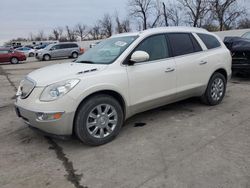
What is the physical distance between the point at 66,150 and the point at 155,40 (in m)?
2.37

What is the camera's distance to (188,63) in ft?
15.3

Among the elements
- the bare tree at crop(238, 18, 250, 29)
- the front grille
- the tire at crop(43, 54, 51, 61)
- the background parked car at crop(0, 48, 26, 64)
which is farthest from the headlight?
the bare tree at crop(238, 18, 250, 29)

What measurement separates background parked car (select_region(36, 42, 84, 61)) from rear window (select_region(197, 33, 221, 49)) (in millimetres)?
22756

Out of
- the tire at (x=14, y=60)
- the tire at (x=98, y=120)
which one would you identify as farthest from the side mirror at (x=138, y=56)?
the tire at (x=14, y=60)

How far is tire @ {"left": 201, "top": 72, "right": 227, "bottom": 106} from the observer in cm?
521

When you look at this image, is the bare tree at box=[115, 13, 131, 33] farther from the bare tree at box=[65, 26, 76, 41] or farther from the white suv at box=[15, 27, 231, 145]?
the white suv at box=[15, 27, 231, 145]

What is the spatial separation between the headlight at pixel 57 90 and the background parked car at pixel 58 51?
23688mm

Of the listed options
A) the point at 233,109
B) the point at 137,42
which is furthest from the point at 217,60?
the point at 137,42

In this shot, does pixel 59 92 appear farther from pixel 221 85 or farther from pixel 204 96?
pixel 221 85

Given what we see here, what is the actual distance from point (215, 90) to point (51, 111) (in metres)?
3.56

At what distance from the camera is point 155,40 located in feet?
14.5

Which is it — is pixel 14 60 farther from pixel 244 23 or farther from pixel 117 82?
pixel 244 23

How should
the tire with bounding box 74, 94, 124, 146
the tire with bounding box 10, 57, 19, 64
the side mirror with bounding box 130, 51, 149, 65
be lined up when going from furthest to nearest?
1. the tire with bounding box 10, 57, 19, 64
2. the side mirror with bounding box 130, 51, 149, 65
3. the tire with bounding box 74, 94, 124, 146

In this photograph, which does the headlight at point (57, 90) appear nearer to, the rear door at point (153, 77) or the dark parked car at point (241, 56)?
the rear door at point (153, 77)
